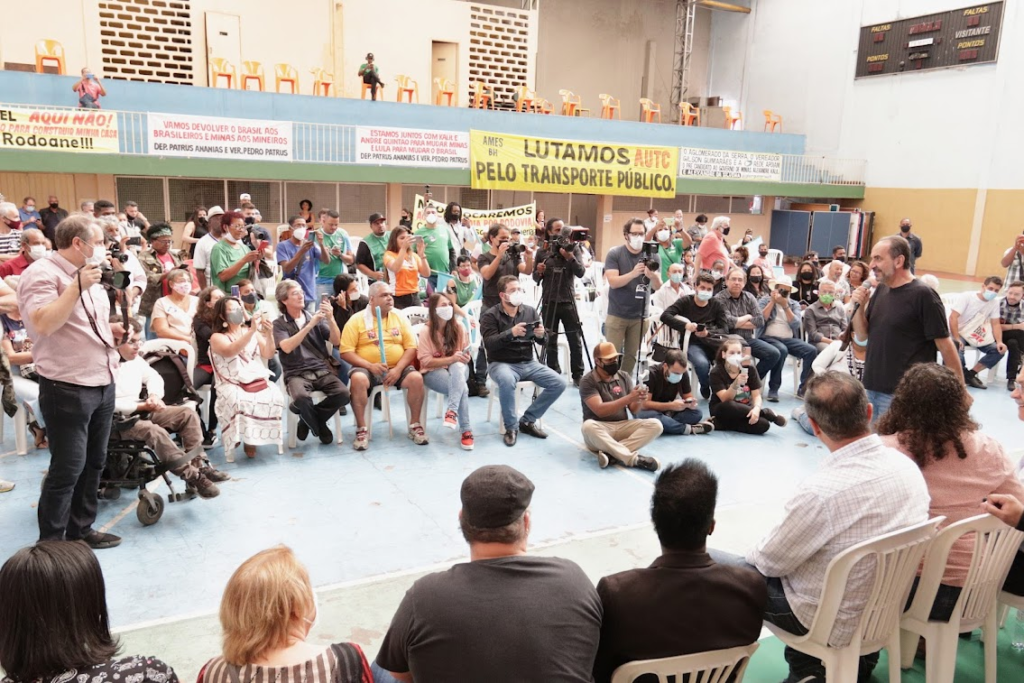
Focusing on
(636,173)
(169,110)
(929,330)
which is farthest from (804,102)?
(929,330)

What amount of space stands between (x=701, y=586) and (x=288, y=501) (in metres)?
3.17

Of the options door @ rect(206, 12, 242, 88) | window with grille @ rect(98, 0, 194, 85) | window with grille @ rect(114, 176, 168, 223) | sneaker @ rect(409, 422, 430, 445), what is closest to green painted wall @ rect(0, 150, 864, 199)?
window with grille @ rect(114, 176, 168, 223)

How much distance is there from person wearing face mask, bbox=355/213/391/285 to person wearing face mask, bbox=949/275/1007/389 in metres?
6.12

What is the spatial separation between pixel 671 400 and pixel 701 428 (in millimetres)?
430

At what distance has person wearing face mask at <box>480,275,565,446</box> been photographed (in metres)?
6.07

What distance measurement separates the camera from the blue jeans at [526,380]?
5945 millimetres

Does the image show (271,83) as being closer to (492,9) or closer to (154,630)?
(492,9)

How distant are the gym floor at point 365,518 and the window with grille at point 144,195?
414 inches

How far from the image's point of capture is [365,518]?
4410 millimetres

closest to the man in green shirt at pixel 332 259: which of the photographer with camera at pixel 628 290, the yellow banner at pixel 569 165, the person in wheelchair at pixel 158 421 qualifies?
the photographer with camera at pixel 628 290

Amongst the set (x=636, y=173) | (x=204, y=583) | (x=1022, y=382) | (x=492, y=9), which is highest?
(x=492, y=9)

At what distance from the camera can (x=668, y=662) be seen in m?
2.01

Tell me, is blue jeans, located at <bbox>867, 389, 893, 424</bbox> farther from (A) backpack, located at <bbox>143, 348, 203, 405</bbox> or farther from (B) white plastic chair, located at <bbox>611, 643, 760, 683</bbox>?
(A) backpack, located at <bbox>143, 348, 203, 405</bbox>

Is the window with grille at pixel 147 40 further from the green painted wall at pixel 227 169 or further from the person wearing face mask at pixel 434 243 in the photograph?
the person wearing face mask at pixel 434 243
